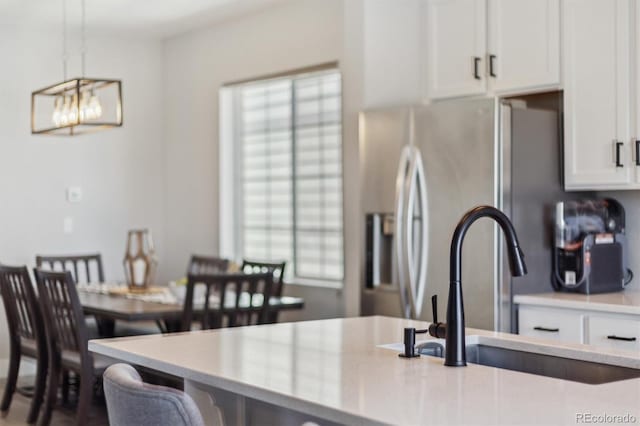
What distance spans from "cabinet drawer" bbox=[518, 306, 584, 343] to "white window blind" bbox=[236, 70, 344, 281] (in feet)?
5.73

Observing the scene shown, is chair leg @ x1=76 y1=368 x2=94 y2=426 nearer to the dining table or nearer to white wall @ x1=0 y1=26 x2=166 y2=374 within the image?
the dining table

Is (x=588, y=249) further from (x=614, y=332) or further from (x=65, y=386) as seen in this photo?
(x=65, y=386)

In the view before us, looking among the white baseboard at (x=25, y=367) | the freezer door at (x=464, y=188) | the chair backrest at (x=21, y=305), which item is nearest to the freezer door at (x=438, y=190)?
the freezer door at (x=464, y=188)


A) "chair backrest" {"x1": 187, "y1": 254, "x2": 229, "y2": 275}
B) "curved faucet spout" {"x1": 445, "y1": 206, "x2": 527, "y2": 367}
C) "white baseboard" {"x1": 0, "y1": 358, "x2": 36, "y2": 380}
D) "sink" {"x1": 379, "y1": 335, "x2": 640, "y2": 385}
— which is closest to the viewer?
"curved faucet spout" {"x1": 445, "y1": 206, "x2": 527, "y2": 367}

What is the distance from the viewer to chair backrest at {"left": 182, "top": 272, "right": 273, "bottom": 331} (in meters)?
4.24

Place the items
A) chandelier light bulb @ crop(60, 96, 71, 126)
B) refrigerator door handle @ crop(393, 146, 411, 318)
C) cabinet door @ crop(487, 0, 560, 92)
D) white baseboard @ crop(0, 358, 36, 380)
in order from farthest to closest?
1. white baseboard @ crop(0, 358, 36, 380)
2. chandelier light bulb @ crop(60, 96, 71, 126)
3. refrigerator door handle @ crop(393, 146, 411, 318)
4. cabinet door @ crop(487, 0, 560, 92)

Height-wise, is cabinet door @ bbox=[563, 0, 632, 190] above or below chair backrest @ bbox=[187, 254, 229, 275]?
above

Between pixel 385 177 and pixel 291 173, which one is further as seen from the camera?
pixel 291 173

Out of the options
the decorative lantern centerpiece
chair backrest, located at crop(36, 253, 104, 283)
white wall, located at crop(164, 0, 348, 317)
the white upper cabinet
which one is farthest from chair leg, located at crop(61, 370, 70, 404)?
the white upper cabinet

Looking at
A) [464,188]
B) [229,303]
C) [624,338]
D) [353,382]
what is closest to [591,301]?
[624,338]

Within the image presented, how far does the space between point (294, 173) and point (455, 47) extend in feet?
5.55

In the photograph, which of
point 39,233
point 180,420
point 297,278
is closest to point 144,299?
point 297,278

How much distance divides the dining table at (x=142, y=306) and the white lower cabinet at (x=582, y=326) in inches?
53.1

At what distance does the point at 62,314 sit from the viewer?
454 cm
